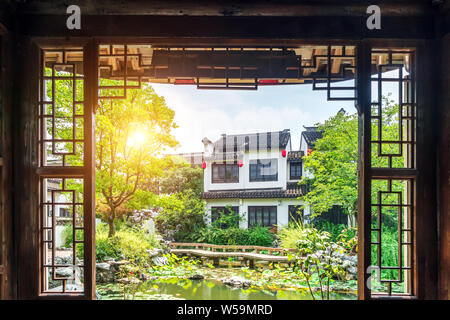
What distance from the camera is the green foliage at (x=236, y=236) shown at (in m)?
9.55

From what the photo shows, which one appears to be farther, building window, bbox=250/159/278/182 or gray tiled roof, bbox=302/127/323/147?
building window, bbox=250/159/278/182

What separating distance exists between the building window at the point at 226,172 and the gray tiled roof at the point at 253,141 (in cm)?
56

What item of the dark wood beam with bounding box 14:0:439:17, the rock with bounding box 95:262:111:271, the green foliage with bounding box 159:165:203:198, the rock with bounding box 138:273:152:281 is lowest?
the rock with bounding box 138:273:152:281

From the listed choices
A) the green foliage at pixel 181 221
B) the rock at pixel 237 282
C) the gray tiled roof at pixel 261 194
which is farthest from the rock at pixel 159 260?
the gray tiled roof at pixel 261 194

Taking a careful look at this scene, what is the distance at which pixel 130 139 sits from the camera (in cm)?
647

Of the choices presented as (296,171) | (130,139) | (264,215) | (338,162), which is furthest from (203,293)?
(296,171)

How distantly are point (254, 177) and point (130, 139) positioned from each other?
20.3 feet

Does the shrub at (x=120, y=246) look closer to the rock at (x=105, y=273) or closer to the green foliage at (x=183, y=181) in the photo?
the rock at (x=105, y=273)

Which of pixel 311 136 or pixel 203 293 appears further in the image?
pixel 311 136

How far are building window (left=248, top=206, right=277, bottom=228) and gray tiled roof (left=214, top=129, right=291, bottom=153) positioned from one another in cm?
203

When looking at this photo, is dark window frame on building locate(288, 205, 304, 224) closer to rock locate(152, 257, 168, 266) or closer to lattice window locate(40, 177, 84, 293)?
rock locate(152, 257, 168, 266)

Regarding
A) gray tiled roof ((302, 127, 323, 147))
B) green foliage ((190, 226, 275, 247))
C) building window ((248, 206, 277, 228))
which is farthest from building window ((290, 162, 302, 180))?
green foliage ((190, 226, 275, 247))

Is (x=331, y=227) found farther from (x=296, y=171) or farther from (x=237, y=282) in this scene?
(x=237, y=282)

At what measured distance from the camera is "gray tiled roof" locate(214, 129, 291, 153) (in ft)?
38.4
